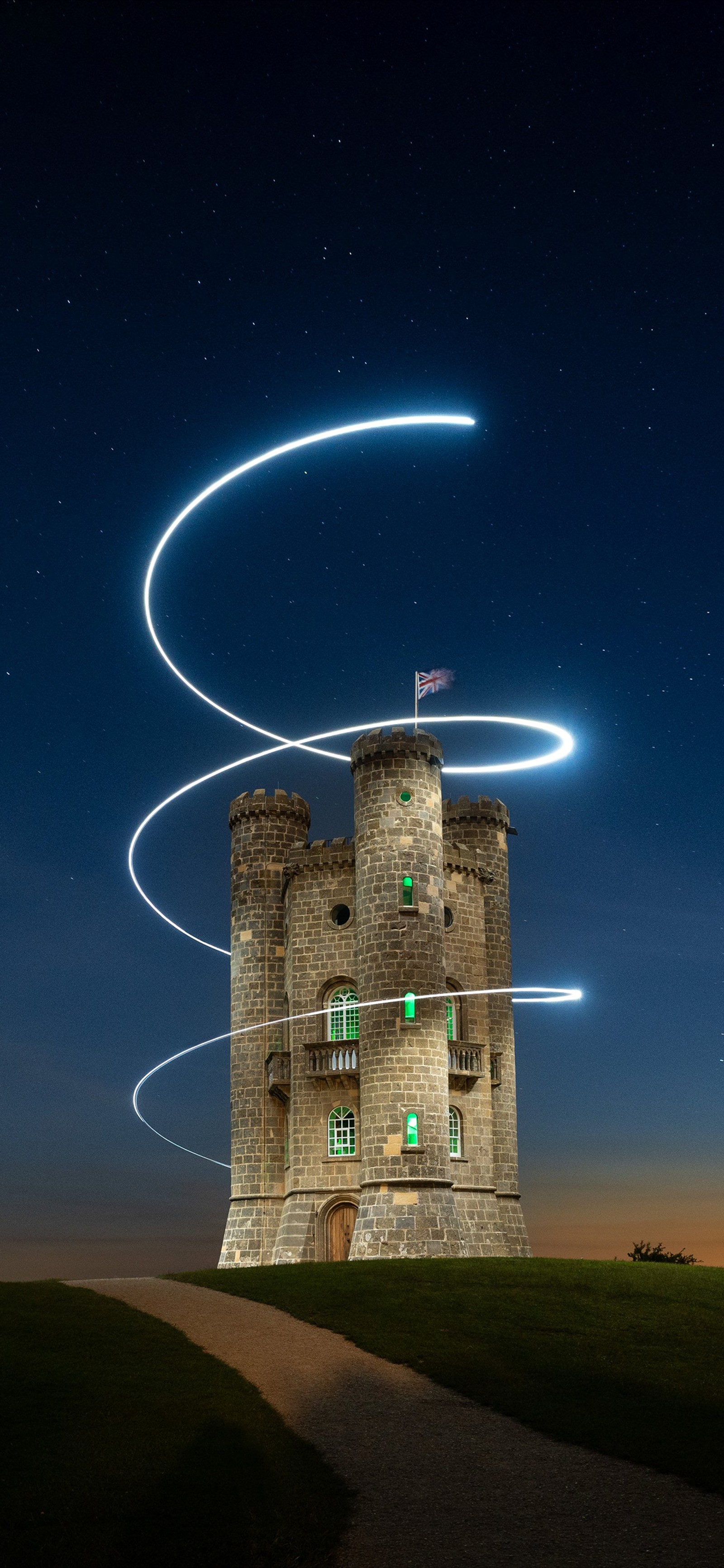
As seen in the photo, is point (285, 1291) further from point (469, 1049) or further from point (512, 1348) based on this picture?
point (469, 1049)

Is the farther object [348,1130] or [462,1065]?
[462,1065]

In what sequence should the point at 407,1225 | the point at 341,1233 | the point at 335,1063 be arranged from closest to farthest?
the point at 407,1225
the point at 341,1233
the point at 335,1063

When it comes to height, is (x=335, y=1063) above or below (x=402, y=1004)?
below

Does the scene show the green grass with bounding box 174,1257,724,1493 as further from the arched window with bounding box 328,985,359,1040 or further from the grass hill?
the arched window with bounding box 328,985,359,1040

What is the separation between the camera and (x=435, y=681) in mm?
49125

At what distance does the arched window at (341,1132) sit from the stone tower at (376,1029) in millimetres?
56

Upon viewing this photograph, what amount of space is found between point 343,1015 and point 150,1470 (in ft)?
109

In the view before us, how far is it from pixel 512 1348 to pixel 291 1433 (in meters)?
8.48

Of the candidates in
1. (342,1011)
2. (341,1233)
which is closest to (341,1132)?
(341,1233)

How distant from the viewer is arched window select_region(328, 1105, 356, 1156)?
49.8 metres

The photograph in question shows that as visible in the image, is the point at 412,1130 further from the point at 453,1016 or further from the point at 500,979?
the point at 500,979

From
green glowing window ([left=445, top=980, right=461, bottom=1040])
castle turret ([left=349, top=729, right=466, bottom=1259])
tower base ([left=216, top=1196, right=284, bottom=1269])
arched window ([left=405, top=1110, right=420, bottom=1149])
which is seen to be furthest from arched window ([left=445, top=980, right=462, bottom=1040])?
tower base ([left=216, top=1196, right=284, bottom=1269])

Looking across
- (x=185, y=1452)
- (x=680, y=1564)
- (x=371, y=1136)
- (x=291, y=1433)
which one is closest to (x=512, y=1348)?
(x=291, y=1433)

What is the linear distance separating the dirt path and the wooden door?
76.1 feet
